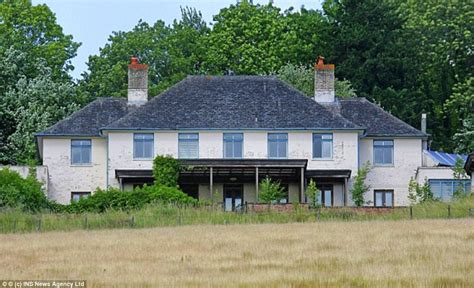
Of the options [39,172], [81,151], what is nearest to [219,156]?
[81,151]

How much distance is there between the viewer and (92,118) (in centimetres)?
6688

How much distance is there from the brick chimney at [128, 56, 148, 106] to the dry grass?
77.8 feet

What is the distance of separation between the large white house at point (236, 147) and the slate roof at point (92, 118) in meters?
0.08

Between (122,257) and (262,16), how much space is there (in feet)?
183

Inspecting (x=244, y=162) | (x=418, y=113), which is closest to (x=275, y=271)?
(x=244, y=162)

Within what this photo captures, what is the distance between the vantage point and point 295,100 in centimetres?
6644

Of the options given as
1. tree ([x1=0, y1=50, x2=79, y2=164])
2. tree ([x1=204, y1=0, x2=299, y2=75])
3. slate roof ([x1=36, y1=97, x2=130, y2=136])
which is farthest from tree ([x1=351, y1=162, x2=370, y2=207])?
tree ([x1=204, y1=0, x2=299, y2=75])

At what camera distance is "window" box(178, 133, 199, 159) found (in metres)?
63.8

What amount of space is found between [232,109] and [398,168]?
27.8 feet

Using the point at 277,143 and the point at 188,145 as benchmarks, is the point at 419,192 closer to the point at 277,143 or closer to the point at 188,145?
the point at 277,143

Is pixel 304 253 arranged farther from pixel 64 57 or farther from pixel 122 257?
pixel 64 57

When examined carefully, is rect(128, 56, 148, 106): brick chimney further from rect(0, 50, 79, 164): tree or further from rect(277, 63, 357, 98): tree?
rect(277, 63, 357, 98): tree

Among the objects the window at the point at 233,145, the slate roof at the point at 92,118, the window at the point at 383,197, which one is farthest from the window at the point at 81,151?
the window at the point at 383,197

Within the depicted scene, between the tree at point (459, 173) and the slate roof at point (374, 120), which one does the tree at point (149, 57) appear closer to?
the slate roof at point (374, 120)
